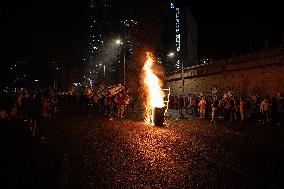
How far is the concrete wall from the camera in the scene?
24.0 metres

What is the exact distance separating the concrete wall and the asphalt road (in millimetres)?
11323

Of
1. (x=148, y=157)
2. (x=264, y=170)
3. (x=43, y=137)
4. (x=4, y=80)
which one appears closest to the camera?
(x=264, y=170)

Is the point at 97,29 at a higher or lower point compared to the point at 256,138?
higher

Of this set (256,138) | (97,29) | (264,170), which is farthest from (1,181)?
(97,29)

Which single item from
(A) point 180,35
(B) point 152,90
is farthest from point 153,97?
(A) point 180,35

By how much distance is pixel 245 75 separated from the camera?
28.2 metres

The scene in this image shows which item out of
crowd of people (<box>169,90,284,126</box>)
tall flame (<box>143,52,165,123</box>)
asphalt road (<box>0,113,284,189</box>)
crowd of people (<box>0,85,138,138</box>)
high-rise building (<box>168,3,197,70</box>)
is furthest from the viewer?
high-rise building (<box>168,3,197,70</box>)

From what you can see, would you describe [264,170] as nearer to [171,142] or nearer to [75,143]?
[171,142]

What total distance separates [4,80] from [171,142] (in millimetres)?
27506

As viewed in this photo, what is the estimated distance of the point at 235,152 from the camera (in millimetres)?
10867

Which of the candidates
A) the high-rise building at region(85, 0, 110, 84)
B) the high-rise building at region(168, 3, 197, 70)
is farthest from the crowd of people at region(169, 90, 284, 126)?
the high-rise building at region(85, 0, 110, 84)

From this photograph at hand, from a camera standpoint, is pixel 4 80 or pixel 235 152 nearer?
pixel 235 152

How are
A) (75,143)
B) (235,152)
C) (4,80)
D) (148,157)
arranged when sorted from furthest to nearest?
(4,80) < (75,143) < (235,152) < (148,157)

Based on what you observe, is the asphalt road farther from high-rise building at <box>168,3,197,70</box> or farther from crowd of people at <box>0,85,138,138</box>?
high-rise building at <box>168,3,197,70</box>
